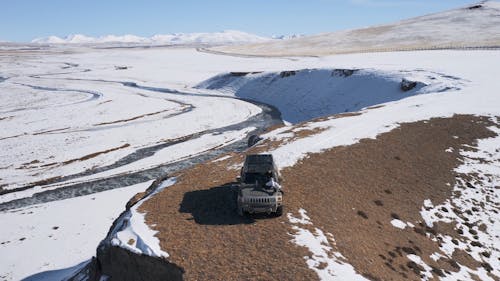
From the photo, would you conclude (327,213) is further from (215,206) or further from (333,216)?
(215,206)

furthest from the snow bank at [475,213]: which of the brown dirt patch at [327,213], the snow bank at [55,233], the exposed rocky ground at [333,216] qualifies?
the snow bank at [55,233]

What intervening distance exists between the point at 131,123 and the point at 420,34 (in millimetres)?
129570

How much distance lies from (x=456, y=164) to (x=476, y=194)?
3.56 m

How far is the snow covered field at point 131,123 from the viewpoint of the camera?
27016 millimetres

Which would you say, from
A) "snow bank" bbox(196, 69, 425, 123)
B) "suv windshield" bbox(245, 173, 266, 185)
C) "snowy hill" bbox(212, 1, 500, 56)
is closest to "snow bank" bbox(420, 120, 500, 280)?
"suv windshield" bbox(245, 173, 266, 185)

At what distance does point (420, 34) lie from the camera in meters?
153

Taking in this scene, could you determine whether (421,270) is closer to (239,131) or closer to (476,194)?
(476,194)

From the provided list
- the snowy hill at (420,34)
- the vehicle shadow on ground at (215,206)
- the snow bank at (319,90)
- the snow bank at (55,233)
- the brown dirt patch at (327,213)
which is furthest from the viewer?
the snowy hill at (420,34)

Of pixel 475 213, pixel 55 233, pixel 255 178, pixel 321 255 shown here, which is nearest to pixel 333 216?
pixel 321 255

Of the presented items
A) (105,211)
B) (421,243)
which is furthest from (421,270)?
(105,211)

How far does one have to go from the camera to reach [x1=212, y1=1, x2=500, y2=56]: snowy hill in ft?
447

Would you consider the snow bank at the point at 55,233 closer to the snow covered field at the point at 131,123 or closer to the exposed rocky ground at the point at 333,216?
the snow covered field at the point at 131,123

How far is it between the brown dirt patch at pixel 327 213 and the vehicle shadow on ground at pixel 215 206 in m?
0.04

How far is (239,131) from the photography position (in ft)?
178
